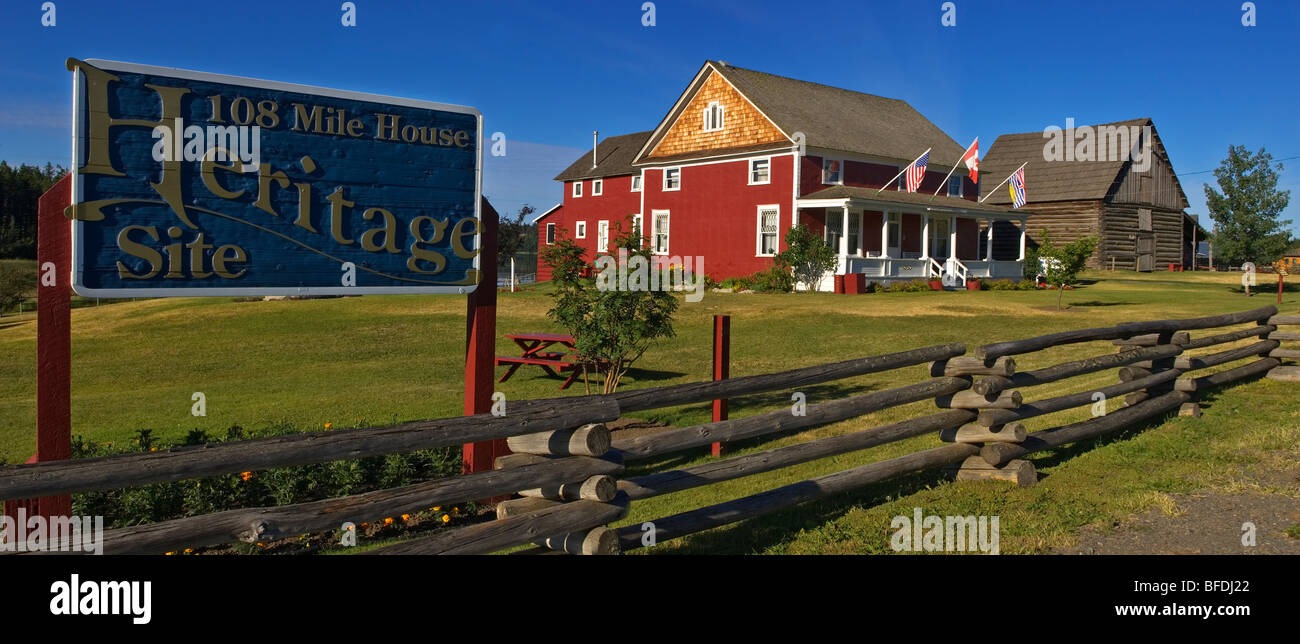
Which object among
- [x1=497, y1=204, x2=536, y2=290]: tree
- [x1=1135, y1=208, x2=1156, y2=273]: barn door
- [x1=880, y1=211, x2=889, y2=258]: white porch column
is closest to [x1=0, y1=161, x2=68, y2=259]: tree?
[x1=497, y1=204, x2=536, y2=290]: tree

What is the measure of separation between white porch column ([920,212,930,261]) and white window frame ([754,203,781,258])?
202 inches

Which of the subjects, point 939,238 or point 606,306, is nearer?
point 606,306

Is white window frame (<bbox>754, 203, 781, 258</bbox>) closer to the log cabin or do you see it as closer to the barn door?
the log cabin

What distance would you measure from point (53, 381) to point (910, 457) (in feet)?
19.4

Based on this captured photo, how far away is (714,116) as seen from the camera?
36375 millimetres

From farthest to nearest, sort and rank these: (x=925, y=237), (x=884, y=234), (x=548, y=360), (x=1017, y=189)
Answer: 1. (x=925, y=237)
2. (x=884, y=234)
3. (x=1017, y=189)
4. (x=548, y=360)

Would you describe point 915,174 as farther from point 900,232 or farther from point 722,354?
point 722,354

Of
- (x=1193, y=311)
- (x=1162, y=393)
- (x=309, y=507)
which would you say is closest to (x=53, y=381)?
(x=309, y=507)

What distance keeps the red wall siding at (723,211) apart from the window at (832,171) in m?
1.48

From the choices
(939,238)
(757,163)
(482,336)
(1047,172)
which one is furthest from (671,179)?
(482,336)

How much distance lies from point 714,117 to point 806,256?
26.4 feet

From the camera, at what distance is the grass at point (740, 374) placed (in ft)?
22.9

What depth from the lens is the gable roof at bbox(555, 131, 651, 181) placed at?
4572cm
